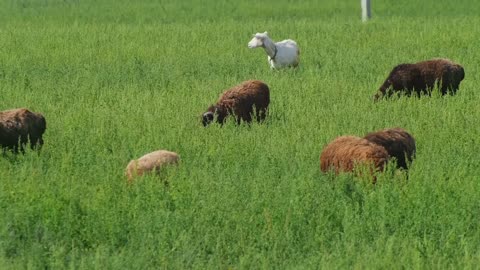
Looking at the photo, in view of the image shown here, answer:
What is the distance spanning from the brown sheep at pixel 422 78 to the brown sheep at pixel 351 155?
4.40 metres

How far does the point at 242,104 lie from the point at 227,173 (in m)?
2.85

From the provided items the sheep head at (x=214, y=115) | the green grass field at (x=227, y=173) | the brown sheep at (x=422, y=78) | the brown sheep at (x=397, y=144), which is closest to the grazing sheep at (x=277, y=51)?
the green grass field at (x=227, y=173)

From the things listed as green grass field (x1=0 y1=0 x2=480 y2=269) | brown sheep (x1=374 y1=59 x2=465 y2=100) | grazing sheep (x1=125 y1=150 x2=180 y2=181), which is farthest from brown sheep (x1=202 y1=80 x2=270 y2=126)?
grazing sheep (x1=125 y1=150 x2=180 y2=181)

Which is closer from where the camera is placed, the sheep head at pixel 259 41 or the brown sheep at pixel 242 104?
the brown sheep at pixel 242 104

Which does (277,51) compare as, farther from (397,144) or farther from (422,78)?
(397,144)

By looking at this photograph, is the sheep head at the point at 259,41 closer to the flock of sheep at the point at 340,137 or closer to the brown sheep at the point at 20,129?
the flock of sheep at the point at 340,137

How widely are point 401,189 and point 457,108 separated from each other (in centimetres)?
410

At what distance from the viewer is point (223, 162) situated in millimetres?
9297

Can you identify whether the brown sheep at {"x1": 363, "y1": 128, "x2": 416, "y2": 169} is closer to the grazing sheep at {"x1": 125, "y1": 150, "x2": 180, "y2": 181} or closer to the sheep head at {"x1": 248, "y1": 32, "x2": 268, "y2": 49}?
the grazing sheep at {"x1": 125, "y1": 150, "x2": 180, "y2": 181}

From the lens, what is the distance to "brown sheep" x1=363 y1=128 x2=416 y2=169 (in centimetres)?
869

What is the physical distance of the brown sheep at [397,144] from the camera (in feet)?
28.5

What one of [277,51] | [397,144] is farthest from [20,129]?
[277,51]

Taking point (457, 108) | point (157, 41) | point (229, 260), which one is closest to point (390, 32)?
point (157, 41)

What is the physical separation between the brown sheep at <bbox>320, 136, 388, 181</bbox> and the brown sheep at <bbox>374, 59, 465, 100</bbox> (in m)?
4.40
